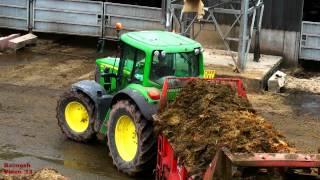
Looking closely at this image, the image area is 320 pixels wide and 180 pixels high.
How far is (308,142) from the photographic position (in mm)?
11398

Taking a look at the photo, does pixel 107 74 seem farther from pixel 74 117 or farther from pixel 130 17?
pixel 130 17

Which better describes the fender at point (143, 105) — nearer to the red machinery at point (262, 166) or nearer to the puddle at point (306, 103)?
the red machinery at point (262, 166)

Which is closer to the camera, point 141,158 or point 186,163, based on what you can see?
point 186,163

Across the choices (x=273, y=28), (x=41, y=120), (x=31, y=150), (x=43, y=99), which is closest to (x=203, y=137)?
(x=31, y=150)

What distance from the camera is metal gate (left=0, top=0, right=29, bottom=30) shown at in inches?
790

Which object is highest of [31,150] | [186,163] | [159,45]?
[159,45]

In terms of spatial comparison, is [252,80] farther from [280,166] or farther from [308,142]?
[280,166]

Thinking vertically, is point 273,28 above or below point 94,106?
above

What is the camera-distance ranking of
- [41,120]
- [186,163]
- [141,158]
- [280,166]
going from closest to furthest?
[280,166]
[186,163]
[141,158]
[41,120]

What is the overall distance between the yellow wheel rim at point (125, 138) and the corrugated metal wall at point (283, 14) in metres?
9.24

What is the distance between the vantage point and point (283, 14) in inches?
680

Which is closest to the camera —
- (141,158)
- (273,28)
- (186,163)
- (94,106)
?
(186,163)

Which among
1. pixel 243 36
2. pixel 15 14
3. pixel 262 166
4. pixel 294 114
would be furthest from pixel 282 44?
pixel 262 166

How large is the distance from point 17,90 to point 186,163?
27.2 feet
